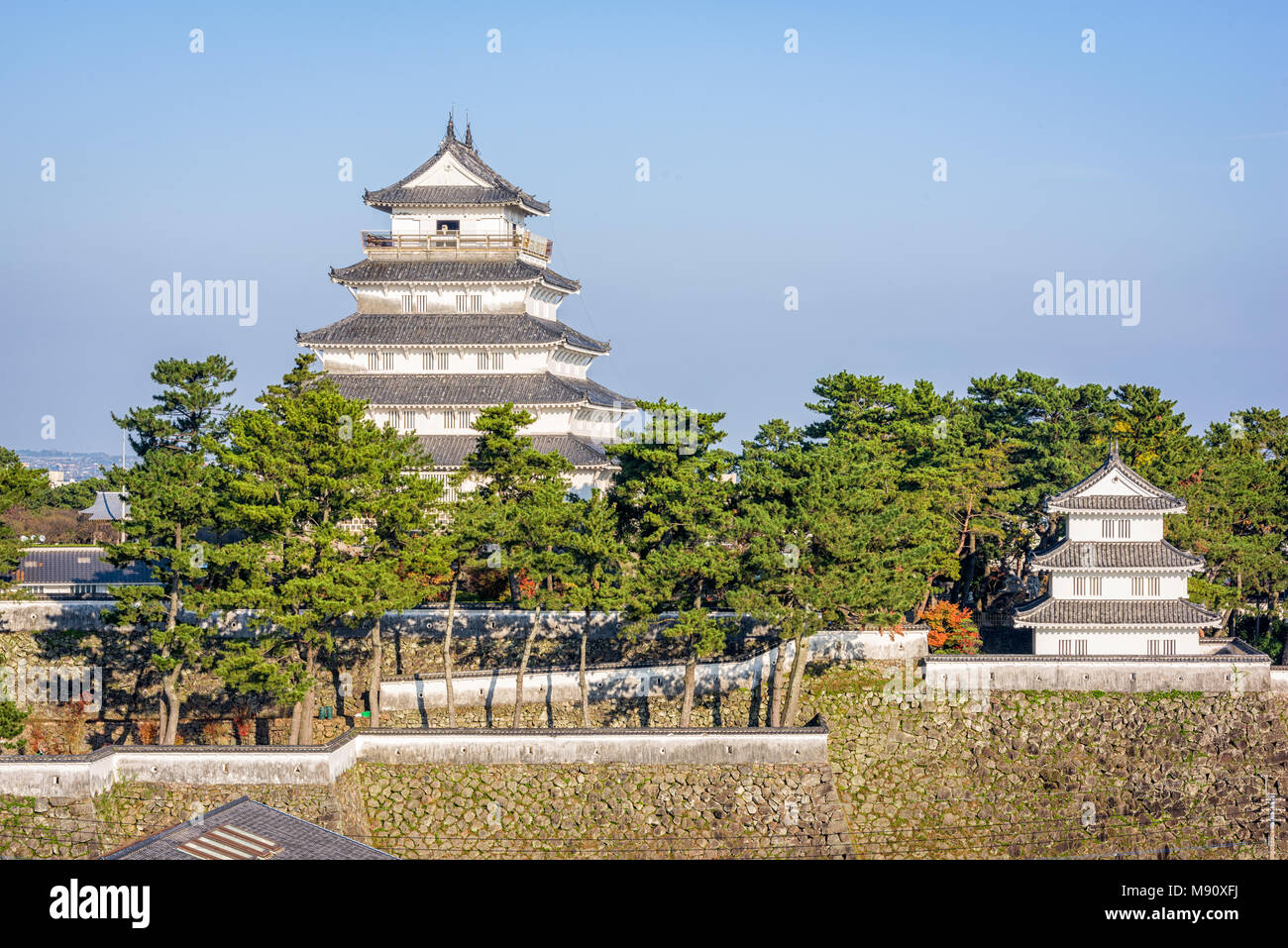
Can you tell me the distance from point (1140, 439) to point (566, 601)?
26.9m

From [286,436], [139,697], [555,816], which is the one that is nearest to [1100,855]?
[555,816]

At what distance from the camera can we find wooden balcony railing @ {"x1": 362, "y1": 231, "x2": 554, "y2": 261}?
5994 centimetres

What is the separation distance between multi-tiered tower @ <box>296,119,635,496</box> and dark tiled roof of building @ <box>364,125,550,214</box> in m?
0.06

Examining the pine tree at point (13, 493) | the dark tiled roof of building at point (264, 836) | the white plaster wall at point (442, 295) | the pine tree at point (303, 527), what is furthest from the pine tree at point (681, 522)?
the white plaster wall at point (442, 295)

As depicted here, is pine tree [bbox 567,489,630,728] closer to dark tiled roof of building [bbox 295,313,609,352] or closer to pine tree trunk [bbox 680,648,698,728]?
pine tree trunk [bbox 680,648,698,728]

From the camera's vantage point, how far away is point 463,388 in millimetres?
57062

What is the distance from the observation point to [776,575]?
1534 inches

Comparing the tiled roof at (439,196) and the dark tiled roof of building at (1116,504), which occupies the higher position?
the tiled roof at (439,196)

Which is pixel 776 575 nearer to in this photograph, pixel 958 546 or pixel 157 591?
pixel 958 546

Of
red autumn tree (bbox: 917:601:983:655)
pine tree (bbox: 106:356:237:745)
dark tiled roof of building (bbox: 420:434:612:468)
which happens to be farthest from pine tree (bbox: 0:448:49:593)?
red autumn tree (bbox: 917:601:983:655)

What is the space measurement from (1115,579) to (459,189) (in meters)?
32.2

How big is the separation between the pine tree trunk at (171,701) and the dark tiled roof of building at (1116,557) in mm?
25332

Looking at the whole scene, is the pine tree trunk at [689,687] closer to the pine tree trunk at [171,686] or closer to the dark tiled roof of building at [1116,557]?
the dark tiled roof of building at [1116,557]

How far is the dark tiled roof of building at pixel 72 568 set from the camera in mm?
54531
